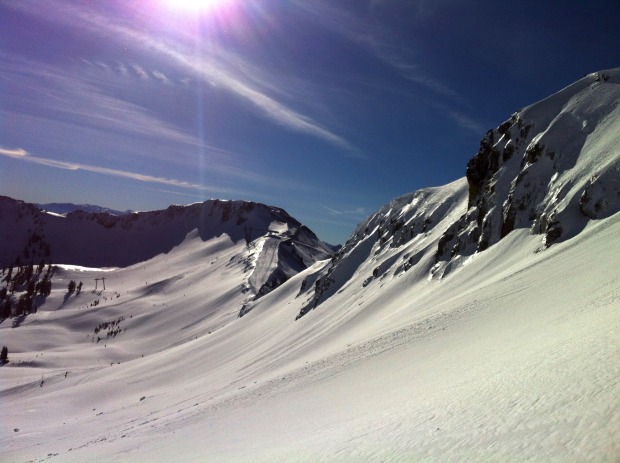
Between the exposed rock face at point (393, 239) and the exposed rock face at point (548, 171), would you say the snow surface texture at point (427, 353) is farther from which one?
the exposed rock face at point (393, 239)

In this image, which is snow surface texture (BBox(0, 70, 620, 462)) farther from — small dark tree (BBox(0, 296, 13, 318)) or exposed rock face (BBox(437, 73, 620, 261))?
small dark tree (BBox(0, 296, 13, 318))

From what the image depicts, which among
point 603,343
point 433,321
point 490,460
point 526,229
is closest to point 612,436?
point 490,460

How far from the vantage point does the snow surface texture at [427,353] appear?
40.5 feet

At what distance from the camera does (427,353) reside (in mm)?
23656

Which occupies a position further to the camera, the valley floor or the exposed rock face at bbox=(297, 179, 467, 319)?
the exposed rock face at bbox=(297, 179, 467, 319)

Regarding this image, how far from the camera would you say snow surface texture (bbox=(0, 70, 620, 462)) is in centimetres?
1235

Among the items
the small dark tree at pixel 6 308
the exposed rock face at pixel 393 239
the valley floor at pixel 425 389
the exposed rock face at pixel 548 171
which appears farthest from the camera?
the small dark tree at pixel 6 308

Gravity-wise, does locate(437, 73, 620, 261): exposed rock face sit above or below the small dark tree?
below

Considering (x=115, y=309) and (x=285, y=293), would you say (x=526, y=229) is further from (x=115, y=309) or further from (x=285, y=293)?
(x=115, y=309)

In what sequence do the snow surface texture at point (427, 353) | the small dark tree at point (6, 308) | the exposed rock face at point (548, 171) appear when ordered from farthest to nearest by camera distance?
the small dark tree at point (6, 308), the exposed rock face at point (548, 171), the snow surface texture at point (427, 353)

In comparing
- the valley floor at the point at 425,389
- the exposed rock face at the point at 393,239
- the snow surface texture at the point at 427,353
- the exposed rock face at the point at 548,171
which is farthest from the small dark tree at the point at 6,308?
the exposed rock face at the point at 548,171

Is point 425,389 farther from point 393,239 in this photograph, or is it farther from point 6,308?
point 6,308

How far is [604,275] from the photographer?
21.2 m

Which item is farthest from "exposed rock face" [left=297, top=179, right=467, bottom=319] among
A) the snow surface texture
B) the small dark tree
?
the small dark tree
